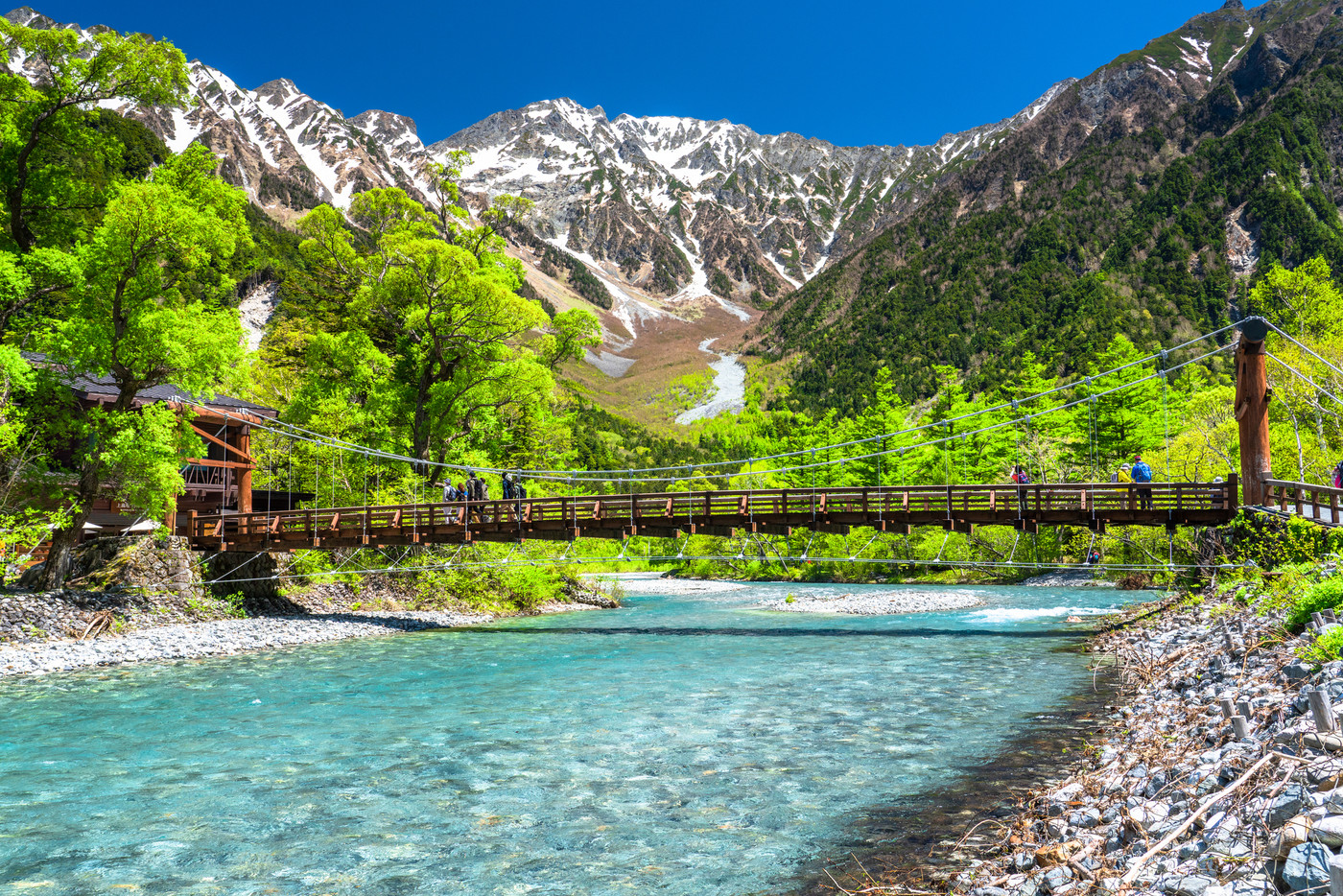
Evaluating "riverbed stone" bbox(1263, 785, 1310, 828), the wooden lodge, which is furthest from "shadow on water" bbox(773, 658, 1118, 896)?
the wooden lodge

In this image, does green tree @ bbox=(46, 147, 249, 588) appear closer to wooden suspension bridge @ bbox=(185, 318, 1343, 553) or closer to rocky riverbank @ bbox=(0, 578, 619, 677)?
rocky riverbank @ bbox=(0, 578, 619, 677)

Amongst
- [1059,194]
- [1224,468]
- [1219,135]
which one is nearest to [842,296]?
[1059,194]

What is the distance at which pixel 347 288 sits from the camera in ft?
102

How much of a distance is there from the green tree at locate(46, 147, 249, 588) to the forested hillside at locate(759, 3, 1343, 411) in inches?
3374

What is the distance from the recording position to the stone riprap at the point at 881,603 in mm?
30812

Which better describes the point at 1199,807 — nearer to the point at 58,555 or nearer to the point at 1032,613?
the point at 58,555

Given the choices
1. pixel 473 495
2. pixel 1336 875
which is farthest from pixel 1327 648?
pixel 473 495

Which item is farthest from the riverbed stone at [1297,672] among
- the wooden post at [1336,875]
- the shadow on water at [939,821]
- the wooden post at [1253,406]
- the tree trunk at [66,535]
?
the tree trunk at [66,535]

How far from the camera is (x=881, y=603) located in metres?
32.9

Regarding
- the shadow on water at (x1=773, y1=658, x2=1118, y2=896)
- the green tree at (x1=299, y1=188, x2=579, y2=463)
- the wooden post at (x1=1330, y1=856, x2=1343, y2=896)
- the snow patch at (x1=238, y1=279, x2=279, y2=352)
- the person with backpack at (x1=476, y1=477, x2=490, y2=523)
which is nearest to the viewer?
the wooden post at (x1=1330, y1=856, x2=1343, y2=896)

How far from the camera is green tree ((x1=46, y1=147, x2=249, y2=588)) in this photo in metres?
19.0

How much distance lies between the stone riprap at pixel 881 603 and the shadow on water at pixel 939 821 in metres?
20.3

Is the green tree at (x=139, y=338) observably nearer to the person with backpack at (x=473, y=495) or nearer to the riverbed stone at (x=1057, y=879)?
the person with backpack at (x=473, y=495)

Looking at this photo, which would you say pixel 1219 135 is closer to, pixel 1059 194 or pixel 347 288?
pixel 1059 194
